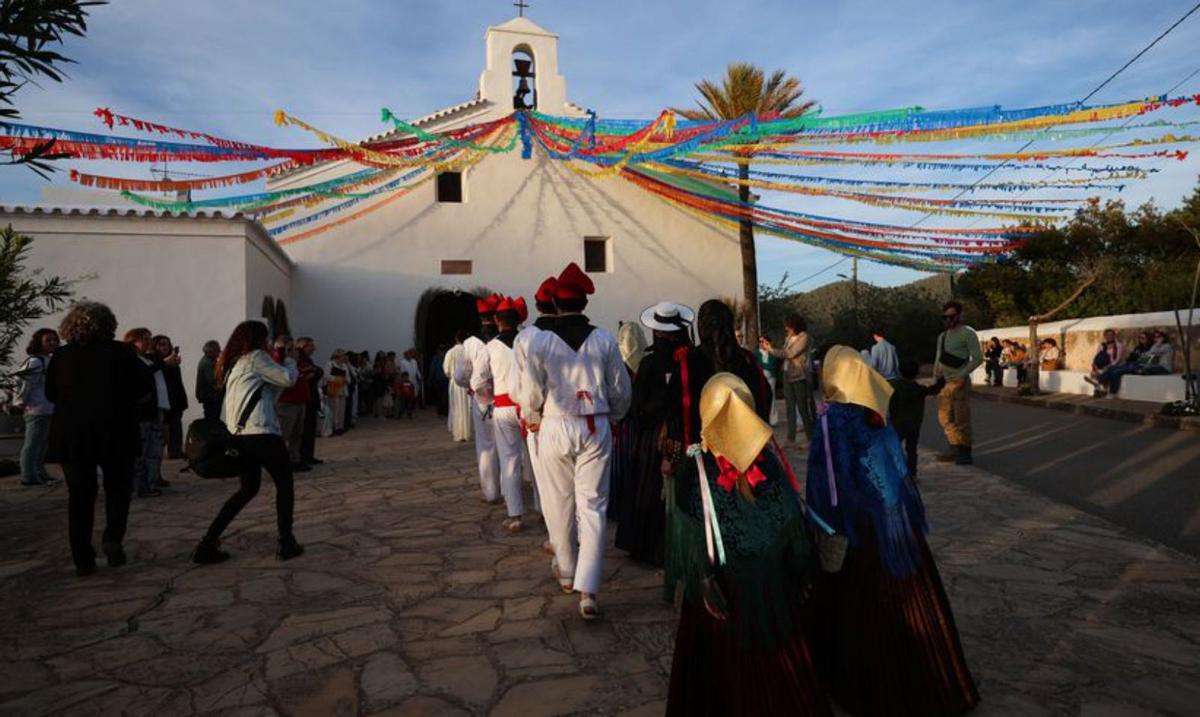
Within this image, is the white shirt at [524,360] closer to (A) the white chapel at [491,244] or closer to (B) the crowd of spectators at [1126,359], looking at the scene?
(A) the white chapel at [491,244]

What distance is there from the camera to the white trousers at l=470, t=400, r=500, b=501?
284 inches

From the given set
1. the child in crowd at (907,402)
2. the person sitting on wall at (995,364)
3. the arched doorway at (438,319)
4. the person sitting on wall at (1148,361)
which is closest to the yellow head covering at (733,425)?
the child in crowd at (907,402)

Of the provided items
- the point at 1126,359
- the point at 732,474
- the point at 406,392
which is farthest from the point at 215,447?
the point at 1126,359

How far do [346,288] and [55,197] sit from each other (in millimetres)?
8150

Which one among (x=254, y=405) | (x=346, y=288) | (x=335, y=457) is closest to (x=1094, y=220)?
(x=346, y=288)

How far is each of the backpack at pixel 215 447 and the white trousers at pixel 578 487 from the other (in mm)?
2343

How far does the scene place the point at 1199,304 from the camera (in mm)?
19047

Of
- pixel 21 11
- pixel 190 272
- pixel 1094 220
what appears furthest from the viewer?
pixel 1094 220

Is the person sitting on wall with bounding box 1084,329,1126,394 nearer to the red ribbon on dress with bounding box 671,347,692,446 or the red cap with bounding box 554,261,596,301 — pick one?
the red ribbon on dress with bounding box 671,347,692,446

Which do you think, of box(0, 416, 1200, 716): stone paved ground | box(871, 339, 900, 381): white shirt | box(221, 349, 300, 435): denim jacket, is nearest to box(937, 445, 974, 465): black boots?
box(871, 339, 900, 381): white shirt

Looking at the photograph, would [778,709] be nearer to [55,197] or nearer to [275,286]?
[275,286]

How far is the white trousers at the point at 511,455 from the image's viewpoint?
6.45 metres

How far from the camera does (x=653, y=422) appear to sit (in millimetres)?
5051

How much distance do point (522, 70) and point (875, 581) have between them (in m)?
18.4
